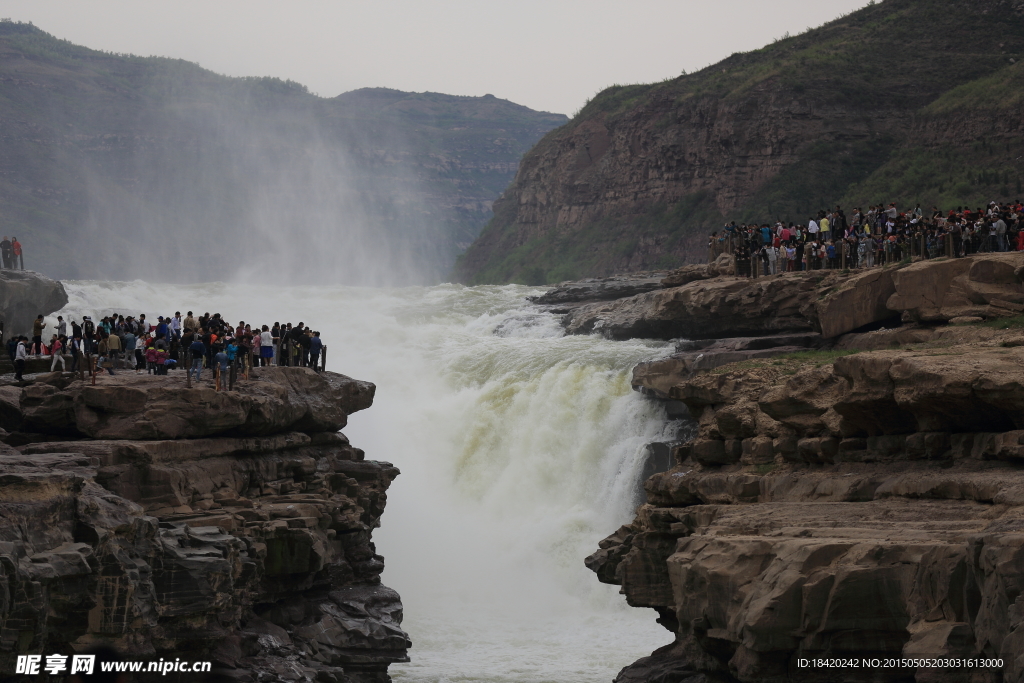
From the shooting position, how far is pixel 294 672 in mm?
23484

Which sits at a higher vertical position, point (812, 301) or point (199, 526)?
point (812, 301)

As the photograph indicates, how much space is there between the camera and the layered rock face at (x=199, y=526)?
64.4 ft

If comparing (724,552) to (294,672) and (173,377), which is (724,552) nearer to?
(294,672)

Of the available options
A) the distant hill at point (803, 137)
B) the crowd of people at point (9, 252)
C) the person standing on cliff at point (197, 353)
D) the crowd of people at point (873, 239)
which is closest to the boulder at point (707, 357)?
the crowd of people at point (873, 239)

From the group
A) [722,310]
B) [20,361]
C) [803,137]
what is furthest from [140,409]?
[803,137]

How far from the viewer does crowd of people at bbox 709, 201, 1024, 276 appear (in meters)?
29.7

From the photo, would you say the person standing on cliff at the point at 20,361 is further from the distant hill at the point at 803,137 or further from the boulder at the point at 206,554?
the distant hill at the point at 803,137

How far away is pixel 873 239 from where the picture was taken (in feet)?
113

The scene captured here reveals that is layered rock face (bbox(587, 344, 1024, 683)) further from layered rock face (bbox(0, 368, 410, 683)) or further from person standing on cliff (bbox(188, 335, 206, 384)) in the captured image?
person standing on cliff (bbox(188, 335, 206, 384))

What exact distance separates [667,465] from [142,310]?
28.1 m

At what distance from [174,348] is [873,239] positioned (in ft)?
61.2

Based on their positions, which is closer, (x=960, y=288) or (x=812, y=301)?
(x=960, y=288)

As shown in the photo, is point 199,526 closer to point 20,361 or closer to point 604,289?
point 20,361

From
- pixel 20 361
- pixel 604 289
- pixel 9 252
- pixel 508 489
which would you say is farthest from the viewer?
pixel 604 289
